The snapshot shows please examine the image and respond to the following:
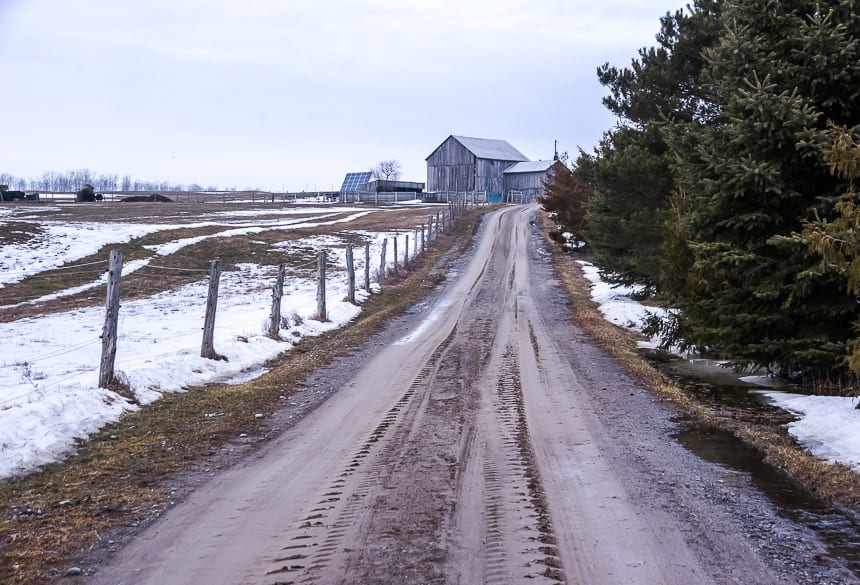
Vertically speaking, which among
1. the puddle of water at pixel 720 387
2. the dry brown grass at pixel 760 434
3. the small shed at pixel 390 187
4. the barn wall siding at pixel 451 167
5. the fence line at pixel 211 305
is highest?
the barn wall siding at pixel 451 167

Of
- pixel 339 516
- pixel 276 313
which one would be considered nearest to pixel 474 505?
pixel 339 516

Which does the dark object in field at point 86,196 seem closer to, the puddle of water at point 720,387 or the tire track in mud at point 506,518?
the puddle of water at point 720,387

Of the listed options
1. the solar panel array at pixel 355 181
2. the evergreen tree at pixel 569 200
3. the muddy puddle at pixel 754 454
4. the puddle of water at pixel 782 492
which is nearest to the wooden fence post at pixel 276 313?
the muddy puddle at pixel 754 454

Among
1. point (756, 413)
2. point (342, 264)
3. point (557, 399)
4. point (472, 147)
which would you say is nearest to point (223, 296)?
point (342, 264)

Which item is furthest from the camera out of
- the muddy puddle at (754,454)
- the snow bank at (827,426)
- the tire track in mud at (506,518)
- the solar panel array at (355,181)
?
the solar panel array at (355,181)

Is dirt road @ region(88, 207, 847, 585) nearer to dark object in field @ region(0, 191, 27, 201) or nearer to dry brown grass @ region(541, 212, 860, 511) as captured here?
dry brown grass @ region(541, 212, 860, 511)

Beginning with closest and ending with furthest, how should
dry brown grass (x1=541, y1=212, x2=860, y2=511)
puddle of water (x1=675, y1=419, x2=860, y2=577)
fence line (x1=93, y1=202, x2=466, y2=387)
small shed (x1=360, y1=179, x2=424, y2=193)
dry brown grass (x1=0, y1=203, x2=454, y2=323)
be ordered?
puddle of water (x1=675, y1=419, x2=860, y2=577), dry brown grass (x1=541, y1=212, x2=860, y2=511), fence line (x1=93, y1=202, x2=466, y2=387), dry brown grass (x1=0, y1=203, x2=454, y2=323), small shed (x1=360, y1=179, x2=424, y2=193)

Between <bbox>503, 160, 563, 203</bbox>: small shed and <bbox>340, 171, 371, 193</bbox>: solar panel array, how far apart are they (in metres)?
22.2

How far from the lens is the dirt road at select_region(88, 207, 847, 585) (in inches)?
184

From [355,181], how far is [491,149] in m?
22.1

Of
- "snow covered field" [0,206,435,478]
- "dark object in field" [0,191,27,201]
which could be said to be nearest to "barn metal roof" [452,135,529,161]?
"dark object in field" [0,191,27,201]

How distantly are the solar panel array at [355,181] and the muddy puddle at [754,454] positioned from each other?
92.7 metres

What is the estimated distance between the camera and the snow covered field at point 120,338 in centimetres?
813

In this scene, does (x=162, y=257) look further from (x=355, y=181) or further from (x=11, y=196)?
(x=355, y=181)
